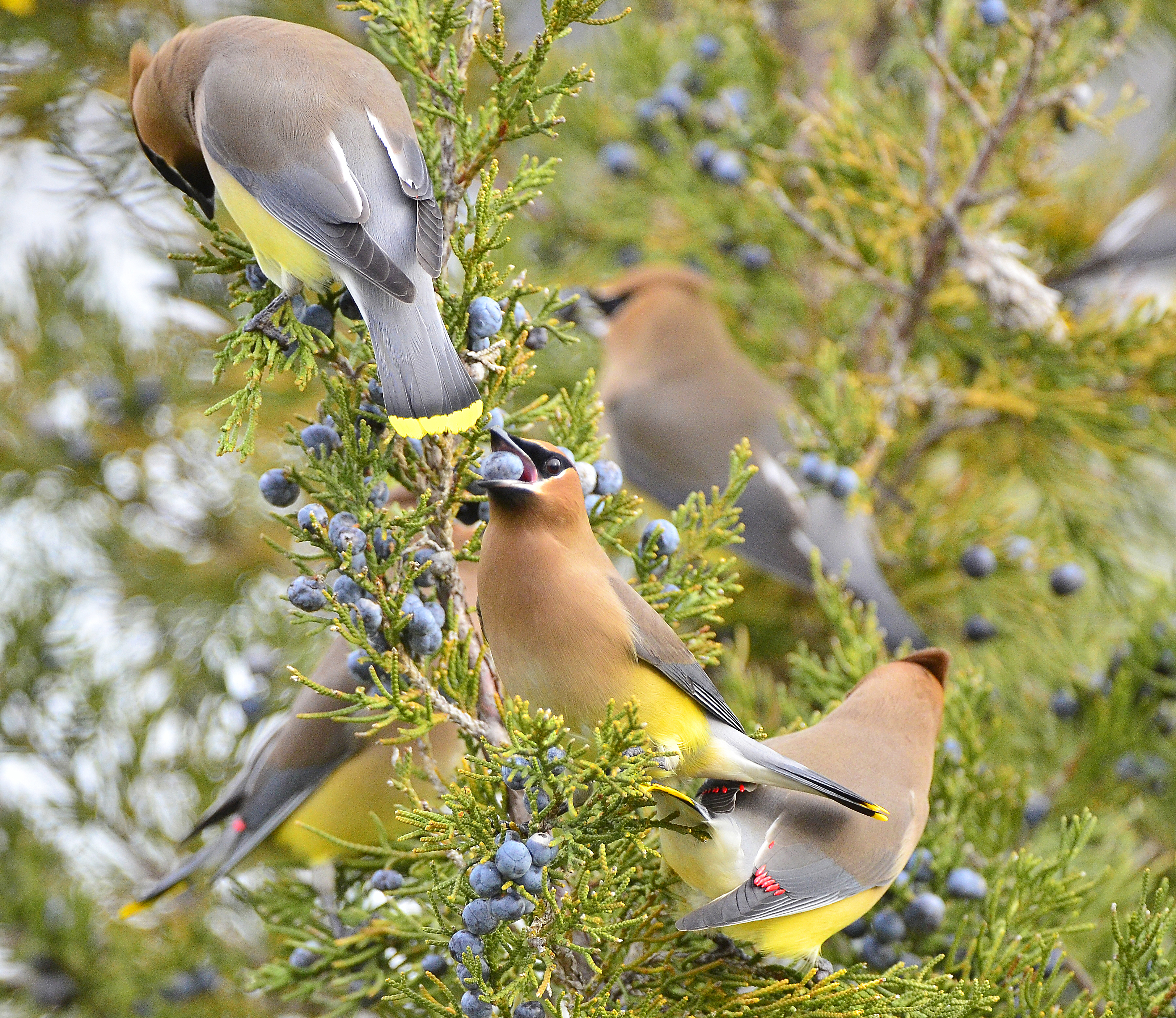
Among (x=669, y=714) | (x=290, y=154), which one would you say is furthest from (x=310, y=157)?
(x=669, y=714)

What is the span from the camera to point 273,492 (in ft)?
5.34

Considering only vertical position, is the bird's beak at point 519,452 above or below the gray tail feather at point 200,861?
above

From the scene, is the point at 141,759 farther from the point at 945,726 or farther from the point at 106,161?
the point at 945,726

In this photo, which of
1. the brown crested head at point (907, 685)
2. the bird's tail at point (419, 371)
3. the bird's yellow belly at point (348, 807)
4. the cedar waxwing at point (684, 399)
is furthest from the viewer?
the cedar waxwing at point (684, 399)

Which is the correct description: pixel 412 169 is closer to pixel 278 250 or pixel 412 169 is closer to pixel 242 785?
pixel 278 250

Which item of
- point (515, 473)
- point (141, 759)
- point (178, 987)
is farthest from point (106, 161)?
point (515, 473)

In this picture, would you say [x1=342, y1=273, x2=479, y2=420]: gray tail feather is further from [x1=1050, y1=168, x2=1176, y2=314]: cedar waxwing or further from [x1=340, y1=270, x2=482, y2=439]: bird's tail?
[x1=1050, y1=168, x2=1176, y2=314]: cedar waxwing

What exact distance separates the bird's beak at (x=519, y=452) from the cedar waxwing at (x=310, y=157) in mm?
72

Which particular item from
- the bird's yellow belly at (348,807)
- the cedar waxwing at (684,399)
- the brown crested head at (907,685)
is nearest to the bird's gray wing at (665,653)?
the brown crested head at (907,685)

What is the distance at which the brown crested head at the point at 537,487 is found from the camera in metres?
1.51

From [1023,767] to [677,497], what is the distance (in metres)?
1.42

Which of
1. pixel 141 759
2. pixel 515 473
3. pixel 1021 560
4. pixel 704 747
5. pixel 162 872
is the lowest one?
pixel 162 872

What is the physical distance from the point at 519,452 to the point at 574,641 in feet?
0.79

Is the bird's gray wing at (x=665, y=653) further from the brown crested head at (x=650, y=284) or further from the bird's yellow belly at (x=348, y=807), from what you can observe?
the brown crested head at (x=650, y=284)
